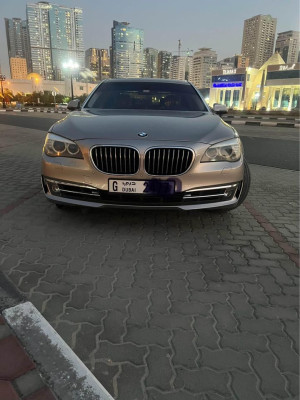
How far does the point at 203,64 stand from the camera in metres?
136

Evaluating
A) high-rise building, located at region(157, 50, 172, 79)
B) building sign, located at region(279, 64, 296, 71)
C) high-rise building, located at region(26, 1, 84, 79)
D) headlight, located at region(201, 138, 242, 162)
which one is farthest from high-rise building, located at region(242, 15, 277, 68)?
headlight, located at region(201, 138, 242, 162)

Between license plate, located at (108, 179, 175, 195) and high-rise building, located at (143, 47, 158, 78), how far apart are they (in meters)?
167

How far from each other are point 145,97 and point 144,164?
1.93 metres

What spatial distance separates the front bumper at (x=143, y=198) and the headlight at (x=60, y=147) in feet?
0.93

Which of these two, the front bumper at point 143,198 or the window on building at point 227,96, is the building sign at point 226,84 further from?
the front bumper at point 143,198

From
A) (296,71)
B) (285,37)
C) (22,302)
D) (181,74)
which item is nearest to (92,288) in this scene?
(22,302)

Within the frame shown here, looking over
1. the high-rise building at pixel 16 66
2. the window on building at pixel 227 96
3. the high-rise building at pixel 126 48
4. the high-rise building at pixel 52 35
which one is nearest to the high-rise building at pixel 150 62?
the high-rise building at pixel 126 48

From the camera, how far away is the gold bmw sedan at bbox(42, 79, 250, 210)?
2.98 m

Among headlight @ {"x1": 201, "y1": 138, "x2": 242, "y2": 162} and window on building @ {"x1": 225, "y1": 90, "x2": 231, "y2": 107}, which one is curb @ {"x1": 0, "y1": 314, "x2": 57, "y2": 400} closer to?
headlight @ {"x1": 201, "y1": 138, "x2": 242, "y2": 162}

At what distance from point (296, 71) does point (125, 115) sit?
59871 mm

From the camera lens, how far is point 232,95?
66.9 meters

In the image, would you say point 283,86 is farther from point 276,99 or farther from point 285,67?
point 285,67

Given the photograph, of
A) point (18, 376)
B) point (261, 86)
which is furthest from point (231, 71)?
point (18, 376)

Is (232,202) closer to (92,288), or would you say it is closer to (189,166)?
(189,166)
